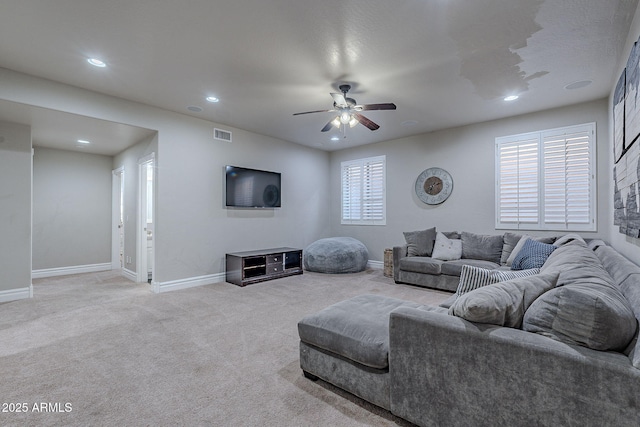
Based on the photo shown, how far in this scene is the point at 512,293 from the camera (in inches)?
57.3

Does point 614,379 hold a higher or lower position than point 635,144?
lower

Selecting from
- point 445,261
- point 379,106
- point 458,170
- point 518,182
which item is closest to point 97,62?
point 379,106

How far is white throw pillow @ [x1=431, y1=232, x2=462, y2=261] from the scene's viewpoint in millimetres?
4789

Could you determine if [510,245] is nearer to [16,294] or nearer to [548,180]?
[548,180]

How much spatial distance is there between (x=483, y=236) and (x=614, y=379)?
405 centimetres

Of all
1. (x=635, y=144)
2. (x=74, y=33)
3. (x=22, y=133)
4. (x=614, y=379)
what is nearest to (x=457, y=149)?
(x=635, y=144)

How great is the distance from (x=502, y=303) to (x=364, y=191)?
219 inches

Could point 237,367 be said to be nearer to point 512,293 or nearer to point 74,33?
point 512,293

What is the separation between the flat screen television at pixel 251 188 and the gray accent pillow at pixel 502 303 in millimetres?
4551

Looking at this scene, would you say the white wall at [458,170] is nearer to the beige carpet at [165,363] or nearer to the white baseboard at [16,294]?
the beige carpet at [165,363]

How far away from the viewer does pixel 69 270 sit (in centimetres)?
606

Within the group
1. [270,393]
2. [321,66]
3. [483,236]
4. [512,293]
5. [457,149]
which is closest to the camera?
[512,293]

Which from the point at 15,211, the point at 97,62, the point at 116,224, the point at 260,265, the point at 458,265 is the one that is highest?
the point at 97,62

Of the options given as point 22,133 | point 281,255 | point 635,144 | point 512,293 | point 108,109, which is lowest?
point 281,255
